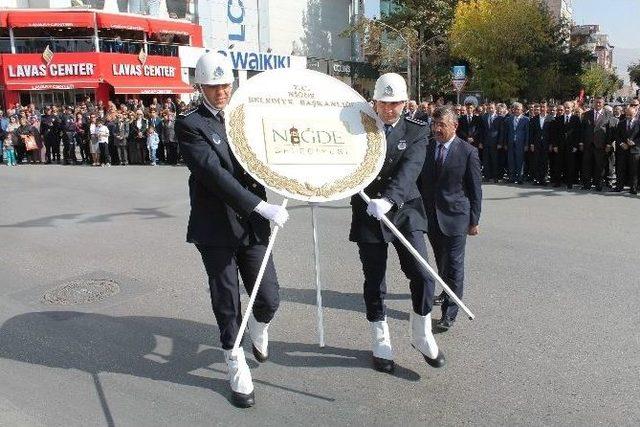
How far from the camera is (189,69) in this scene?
3806 centimetres

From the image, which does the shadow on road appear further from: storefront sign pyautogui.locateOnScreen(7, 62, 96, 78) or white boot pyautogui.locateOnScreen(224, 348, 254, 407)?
storefront sign pyautogui.locateOnScreen(7, 62, 96, 78)

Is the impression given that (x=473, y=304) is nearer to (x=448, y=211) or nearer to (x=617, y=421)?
(x=448, y=211)

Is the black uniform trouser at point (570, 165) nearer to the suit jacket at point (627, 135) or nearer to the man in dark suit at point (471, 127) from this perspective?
the suit jacket at point (627, 135)

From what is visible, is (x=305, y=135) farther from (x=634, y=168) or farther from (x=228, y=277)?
(x=634, y=168)

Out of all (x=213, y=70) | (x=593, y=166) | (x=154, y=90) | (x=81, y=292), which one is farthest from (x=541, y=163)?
(x=154, y=90)

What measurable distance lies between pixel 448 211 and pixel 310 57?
50.2 meters

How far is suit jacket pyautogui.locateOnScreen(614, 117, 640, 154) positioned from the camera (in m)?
10.8

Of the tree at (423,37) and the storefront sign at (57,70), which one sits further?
the tree at (423,37)

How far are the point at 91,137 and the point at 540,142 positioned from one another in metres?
13.0

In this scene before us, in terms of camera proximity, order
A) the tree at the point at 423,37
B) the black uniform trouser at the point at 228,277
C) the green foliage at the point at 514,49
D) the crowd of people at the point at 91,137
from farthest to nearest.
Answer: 1. the tree at the point at 423,37
2. the green foliage at the point at 514,49
3. the crowd of people at the point at 91,137
4. the black uniform trouser at the point at 228,277

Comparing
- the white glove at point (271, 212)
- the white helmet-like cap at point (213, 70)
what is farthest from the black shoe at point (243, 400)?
the white helmet-like cap at point (213, 70)

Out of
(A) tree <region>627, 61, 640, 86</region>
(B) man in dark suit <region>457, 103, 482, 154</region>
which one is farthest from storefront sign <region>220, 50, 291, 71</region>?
(A) tree <region>627, 61, 640, 86</region>

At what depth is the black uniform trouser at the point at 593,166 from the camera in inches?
448

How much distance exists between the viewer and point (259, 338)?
4.07 meters
